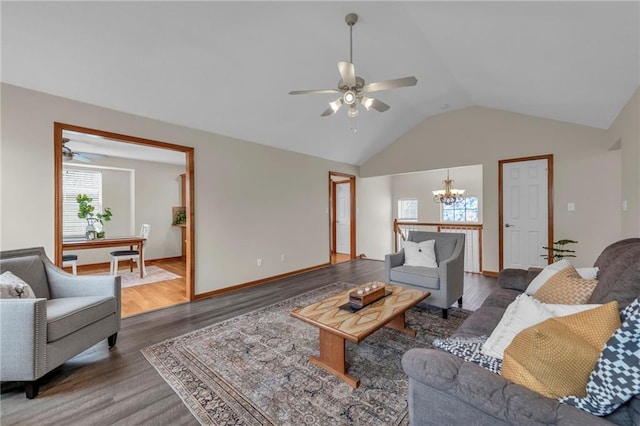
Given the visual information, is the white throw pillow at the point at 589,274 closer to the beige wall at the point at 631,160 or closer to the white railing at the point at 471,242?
the beige wall at the point at 631,160

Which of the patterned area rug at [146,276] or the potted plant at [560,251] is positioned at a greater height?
the potted plant at [560,251]

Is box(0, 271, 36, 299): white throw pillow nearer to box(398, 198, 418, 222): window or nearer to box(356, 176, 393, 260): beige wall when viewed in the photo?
box(356, 176, 393, 260): beige wall

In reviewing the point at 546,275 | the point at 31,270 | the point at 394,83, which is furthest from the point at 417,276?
the point at 31,270

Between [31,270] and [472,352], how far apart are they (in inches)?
130

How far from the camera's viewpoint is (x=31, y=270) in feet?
7.45

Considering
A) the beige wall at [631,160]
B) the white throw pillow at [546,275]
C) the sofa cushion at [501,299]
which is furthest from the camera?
the beige wall at [631,160]

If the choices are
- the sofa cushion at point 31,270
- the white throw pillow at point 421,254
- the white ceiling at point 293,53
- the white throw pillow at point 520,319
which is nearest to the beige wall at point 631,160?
the white ceiling at point 293,53

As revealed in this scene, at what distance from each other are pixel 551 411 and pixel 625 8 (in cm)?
251

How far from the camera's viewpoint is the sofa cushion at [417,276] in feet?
9.82

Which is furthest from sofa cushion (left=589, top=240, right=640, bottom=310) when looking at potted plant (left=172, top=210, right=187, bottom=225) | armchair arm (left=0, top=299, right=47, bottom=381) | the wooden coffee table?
potted plant (left=172, top=210, right=187, bottom=225)

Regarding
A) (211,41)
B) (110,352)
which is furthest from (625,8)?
(110,352)

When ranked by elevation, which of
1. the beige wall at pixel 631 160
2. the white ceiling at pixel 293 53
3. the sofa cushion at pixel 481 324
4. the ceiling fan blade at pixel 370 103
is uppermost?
the white ceiling at pixel 293 53

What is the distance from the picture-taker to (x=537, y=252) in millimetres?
4438

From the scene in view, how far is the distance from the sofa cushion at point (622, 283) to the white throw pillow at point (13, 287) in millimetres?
3616
